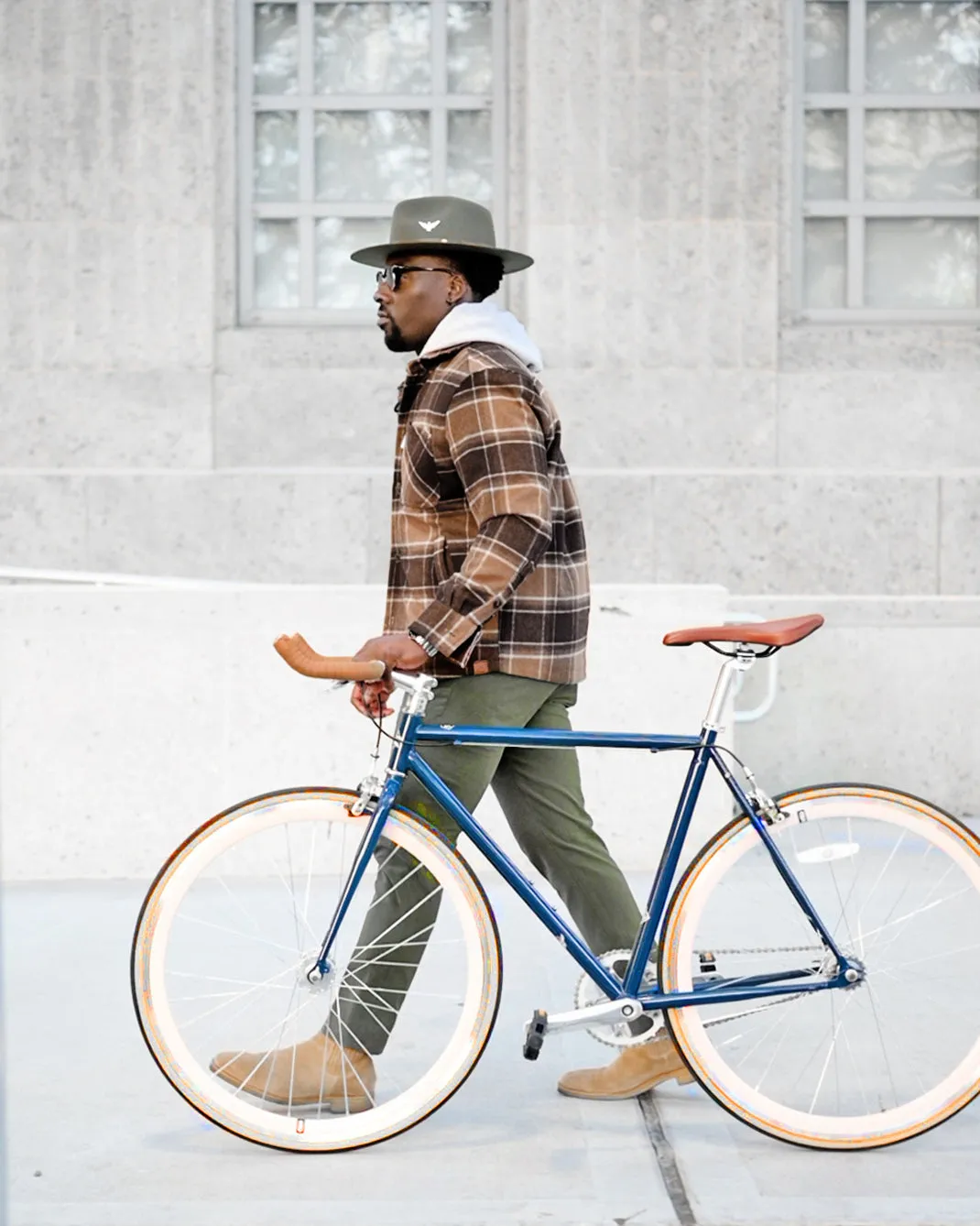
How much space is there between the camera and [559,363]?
31.1 ft

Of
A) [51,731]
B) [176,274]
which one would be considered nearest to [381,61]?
[176,274]

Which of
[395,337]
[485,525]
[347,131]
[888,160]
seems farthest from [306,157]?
[485,525]

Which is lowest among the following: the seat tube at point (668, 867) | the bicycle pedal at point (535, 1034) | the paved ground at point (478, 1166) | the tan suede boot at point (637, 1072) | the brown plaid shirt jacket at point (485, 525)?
the paved ground at point (478, 1166)

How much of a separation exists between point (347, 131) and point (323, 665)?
6835mm

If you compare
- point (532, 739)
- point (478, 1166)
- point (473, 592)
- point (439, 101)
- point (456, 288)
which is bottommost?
point (478, 1166)

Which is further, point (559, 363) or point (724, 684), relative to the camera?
point (559, 363)

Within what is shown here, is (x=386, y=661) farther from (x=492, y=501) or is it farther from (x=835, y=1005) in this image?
(x=835, y=1005)

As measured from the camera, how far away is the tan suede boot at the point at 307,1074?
395 cm

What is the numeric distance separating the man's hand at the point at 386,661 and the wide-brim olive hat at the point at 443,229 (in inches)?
33.5

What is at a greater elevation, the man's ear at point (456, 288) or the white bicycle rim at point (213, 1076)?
the man's ear at point (456, 288)

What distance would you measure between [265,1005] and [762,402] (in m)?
5.30

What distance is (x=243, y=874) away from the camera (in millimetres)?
6742

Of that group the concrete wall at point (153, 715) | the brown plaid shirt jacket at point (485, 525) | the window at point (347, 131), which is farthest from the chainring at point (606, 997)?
the window at point (347, 131)

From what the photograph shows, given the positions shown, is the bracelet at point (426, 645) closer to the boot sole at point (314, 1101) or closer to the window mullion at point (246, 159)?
the boot sole at point (314, 1101)
